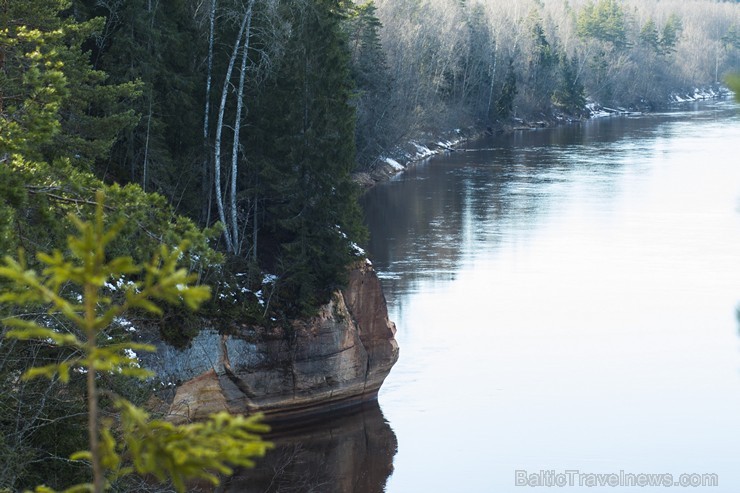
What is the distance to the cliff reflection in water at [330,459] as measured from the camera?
18.5m

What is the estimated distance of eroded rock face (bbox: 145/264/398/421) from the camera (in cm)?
1894

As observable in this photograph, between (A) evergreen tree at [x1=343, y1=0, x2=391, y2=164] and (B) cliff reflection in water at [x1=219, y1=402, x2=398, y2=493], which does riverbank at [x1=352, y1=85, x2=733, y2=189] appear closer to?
(A) evergreen tree at [x1=343, y1=0, x2=391, y2=164]

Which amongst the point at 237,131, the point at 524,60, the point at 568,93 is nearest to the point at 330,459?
the point at 237,131

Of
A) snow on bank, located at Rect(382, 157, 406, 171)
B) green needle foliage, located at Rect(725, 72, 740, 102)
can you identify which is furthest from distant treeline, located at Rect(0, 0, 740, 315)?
snow on bank, located at Rect(382, 157, 406, 171)

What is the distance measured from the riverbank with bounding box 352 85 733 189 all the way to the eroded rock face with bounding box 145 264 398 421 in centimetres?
1441

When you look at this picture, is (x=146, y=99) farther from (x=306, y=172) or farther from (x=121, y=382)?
(x=121, y=382)

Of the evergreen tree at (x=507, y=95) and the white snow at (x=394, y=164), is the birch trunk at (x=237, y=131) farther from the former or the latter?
the evergreen tree at (x=507, y=95)

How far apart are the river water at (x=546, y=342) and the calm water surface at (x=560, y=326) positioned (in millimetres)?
59

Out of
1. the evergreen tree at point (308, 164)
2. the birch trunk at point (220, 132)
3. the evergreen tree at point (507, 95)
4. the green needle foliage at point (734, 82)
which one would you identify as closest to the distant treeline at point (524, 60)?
the evergreen tree at point (507, 95)

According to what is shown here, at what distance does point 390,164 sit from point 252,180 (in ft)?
106

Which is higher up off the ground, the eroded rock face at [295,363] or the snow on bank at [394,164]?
the snow on bank at [394,164]

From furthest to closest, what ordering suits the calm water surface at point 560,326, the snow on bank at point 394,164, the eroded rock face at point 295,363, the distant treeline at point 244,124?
the snow on bank at point 394,164 < the distant treeline at point 244,124 < the calm water surface at point 560,326 < the eroded rock face at point 295,363


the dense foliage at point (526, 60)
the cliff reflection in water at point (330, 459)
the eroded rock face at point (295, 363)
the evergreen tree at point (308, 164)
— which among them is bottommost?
the cliff reflection in water at point (330, 459)

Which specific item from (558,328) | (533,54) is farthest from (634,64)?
(558,328)
